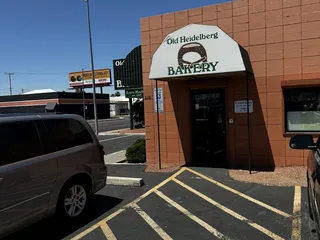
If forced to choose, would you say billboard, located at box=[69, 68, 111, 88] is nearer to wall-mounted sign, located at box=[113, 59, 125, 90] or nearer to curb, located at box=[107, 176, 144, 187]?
wall-mounted sign, located at box=[113, 59, 125, 90]

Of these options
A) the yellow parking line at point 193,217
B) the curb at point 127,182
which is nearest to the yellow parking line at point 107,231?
the yellow parking line at point 193,217

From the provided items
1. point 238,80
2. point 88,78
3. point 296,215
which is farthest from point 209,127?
point 88,78

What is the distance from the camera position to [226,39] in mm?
7789

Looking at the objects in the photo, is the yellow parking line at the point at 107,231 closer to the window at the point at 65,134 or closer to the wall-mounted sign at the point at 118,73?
the window at the point at 65,134

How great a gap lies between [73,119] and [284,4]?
613 cm

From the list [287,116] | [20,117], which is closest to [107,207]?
[20,117]

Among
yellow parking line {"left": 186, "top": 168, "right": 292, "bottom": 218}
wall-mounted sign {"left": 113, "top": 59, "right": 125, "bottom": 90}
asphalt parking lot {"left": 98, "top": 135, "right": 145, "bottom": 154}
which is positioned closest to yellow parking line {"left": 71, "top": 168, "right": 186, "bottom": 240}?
yellow parking line {"left": 186, "top": 168, "right": 292, "bottom": 218}

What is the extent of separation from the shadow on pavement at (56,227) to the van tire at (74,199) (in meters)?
0.13

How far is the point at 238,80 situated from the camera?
8.91 m

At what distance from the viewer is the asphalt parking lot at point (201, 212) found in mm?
4797

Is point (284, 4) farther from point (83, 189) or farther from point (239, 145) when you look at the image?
point (83, 189)

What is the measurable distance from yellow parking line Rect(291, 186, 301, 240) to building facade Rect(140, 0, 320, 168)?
1.91 m

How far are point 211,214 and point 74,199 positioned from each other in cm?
237

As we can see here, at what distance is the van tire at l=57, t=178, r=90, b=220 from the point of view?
522 centimetres
